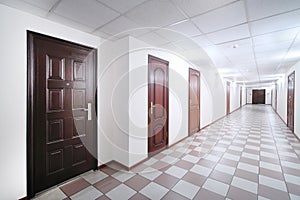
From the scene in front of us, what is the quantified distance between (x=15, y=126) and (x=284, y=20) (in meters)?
3.99

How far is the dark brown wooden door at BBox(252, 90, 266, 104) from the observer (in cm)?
2083

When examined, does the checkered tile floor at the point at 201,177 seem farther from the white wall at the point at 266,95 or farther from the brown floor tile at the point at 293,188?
the white wall at the point at 266,95

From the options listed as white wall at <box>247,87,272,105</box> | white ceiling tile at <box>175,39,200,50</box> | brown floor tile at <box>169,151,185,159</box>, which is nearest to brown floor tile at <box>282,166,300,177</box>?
brown floor tile at <box>169,151,185,159</box>

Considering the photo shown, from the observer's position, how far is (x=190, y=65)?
4.88m

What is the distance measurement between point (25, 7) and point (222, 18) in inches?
102

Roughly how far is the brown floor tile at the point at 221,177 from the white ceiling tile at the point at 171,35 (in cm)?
253

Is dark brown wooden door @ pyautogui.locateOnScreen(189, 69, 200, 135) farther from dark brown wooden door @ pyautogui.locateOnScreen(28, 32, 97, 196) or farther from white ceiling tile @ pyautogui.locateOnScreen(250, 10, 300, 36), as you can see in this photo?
dark brown wooden door @ pyautogui.locateOnScreen(28, 32, 97, 196)

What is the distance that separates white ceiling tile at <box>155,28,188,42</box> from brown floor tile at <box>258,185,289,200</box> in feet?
8.97

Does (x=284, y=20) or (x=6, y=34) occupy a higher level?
(x=284, y=20)

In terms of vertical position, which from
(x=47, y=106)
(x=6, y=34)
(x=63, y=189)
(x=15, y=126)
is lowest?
(x=63, y=189)

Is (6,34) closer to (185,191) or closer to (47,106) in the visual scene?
(47,106)

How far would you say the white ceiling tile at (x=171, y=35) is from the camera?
100 inches

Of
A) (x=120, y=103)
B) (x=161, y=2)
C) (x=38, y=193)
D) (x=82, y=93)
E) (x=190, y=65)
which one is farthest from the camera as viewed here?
(x=190, y=65)

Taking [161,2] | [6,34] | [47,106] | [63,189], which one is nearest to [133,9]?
[161,2]
